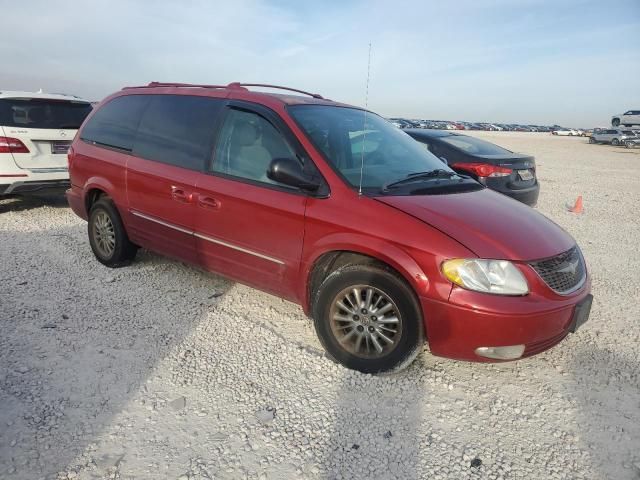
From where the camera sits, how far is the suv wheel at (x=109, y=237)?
15.6 feet

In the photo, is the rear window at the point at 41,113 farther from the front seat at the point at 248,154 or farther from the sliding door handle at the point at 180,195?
the front seat at the point at 248,154

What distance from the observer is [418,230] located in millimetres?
2924

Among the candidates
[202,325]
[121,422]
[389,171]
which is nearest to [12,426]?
[121,422]

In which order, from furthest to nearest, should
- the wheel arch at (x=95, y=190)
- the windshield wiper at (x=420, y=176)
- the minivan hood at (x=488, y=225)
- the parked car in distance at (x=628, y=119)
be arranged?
the parked car in distance at (x=628, y=119)
the wheel arch at (x=95, y=190)
the windshield wiper at (x=420, y=176)
the minivan hood at (x=488, y=225)

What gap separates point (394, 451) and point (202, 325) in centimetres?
190

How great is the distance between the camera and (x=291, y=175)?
3.23 m

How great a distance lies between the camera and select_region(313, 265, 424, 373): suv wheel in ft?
9.81

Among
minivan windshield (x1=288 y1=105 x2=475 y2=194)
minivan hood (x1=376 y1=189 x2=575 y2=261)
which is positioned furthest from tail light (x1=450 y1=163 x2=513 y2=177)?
minivan hood (x1=376 y1=189 x2=575 y2=261)

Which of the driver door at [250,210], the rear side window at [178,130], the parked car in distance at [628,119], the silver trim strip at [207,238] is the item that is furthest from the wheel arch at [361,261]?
the parked car in distance at [628,119]

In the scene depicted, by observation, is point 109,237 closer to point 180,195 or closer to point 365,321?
point 180,195

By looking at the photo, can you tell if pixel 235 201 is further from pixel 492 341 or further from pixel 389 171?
pixel 492 341

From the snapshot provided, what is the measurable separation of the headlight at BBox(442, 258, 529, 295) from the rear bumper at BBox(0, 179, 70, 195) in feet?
19.9

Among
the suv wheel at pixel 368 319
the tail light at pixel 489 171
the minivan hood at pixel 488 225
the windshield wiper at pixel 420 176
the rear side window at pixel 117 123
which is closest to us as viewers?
the minivan hood at pixel 488 225

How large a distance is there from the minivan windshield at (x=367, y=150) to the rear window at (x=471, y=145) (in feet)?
11.2
